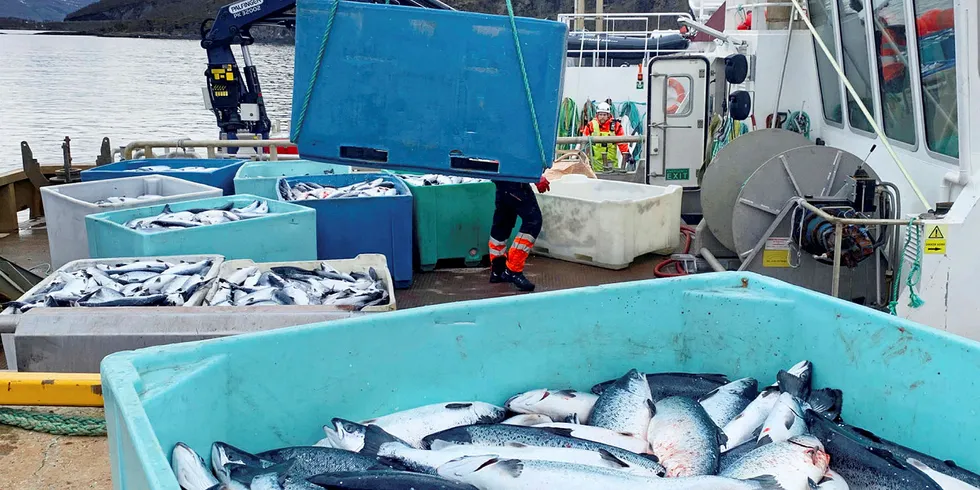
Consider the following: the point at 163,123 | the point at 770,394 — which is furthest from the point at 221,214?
the point at 163,123

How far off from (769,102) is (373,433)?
706 cm

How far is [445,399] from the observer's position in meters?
2.85

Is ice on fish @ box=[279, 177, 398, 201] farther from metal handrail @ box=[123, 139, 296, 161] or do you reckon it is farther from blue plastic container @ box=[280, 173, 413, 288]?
metal handrail @ box=[123, 139, 296, 161]

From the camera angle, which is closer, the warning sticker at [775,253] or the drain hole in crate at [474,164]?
the drain hole in crate at [474,164]

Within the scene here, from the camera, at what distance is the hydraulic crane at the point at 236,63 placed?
10688mm

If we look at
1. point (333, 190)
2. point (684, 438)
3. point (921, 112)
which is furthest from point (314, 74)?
point (921, 112)

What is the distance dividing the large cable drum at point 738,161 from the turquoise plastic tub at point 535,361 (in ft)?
12.5

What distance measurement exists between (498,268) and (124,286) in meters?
3.42

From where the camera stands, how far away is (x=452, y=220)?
25.8ft

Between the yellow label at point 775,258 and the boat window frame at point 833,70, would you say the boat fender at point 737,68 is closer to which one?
the boat window frame at point 833,70

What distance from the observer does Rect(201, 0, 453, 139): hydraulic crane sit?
10.7m

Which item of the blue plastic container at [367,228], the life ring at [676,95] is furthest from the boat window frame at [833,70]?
the blue plastic container at [367,228]

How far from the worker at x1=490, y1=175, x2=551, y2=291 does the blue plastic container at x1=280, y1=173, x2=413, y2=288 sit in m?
0.78

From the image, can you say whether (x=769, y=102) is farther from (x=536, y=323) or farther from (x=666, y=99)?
(x=536, y=323)
